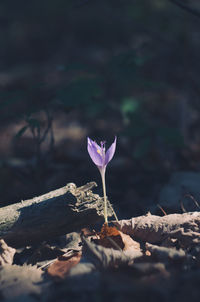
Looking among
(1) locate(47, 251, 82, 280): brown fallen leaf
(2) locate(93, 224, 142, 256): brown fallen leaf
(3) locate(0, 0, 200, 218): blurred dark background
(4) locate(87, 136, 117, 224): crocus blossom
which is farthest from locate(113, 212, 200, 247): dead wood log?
(3) locate(0, 0, 200, 218): blurred dark background

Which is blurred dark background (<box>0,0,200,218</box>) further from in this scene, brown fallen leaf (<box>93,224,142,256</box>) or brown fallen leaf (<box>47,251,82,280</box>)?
brown fallen leaf (<box>47,251,82,280</box>)

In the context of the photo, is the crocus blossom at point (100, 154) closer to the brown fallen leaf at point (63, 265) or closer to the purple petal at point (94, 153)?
the purple petal at point (94, 153)

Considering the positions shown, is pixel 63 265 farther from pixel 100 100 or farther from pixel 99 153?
pixel 100 100

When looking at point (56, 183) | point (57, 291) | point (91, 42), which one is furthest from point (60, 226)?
point (91, 42)

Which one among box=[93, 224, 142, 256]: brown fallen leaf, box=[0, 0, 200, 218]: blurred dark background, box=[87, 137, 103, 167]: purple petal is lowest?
box=[0, 0, 200, 218]: blurred dark background

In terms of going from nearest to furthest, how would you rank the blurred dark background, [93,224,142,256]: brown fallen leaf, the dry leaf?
1. the dry leaf
2. [93,224,142,256]: brown fallen leaf
3. the blurred dark background

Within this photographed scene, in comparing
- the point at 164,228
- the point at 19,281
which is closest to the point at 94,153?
the point at 164,228
